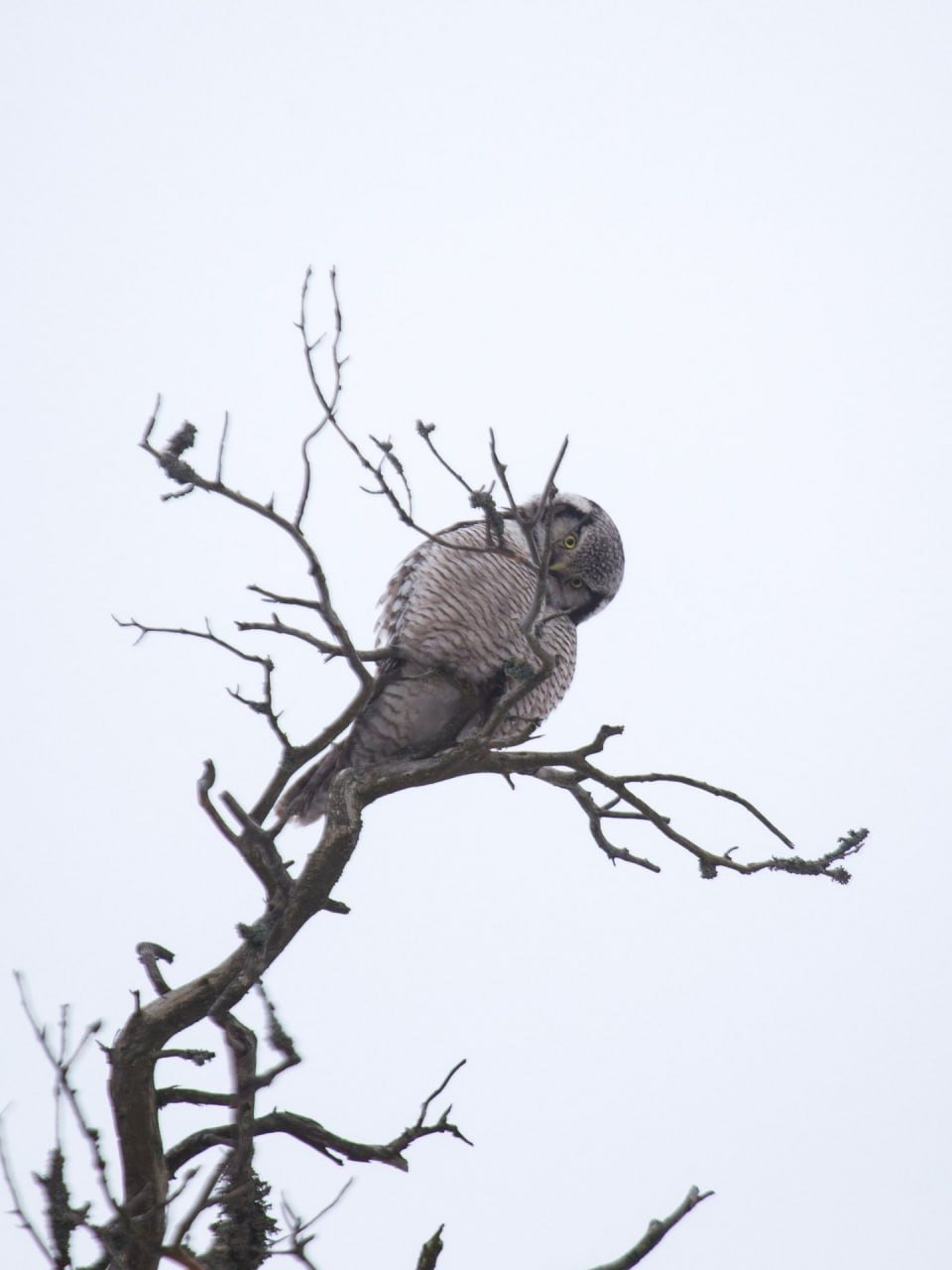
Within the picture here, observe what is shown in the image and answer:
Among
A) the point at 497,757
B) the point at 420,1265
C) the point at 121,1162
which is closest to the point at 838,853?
the point at 497,757

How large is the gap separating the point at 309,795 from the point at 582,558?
1.58 meters

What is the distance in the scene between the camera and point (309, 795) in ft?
16.4

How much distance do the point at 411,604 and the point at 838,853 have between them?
2.14 m

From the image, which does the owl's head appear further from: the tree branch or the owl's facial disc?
the tree branch

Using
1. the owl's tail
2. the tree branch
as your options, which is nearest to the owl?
the owl's tail

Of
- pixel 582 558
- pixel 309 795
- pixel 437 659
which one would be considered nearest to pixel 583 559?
pixel 582 558

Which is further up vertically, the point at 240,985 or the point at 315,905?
the point at 315,905

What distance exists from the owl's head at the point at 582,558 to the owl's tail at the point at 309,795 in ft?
4.22

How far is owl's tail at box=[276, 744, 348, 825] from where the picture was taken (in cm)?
500

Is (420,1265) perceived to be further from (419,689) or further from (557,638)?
(557,638)

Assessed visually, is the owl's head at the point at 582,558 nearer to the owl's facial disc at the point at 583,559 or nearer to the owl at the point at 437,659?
the owl's facial disc at the point at 583,559

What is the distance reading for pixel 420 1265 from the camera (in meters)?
2.59

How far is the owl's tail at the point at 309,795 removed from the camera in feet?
16.4

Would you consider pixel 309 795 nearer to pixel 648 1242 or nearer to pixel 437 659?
pixel 437 659
